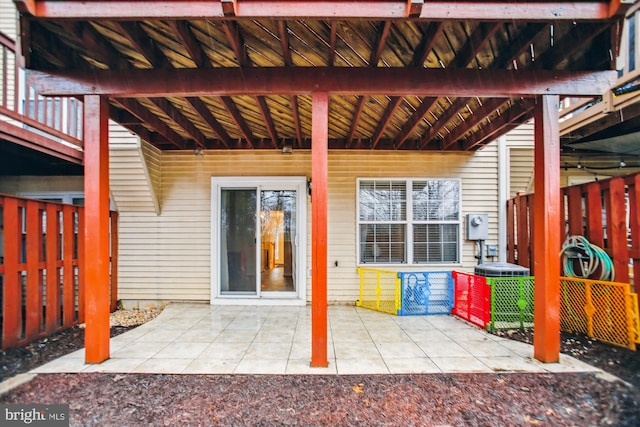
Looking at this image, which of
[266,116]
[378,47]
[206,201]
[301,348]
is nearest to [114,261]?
[206,201]

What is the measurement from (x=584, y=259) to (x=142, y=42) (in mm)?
5724

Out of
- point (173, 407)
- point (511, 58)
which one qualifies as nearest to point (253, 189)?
point (173, 407)

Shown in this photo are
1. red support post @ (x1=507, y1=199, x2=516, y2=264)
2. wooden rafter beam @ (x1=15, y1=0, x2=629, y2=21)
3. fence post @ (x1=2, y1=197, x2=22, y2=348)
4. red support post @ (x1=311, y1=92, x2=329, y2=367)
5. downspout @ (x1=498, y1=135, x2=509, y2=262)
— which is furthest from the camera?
downspout @ (x1=498, y1=135, x2=509, y2=262)

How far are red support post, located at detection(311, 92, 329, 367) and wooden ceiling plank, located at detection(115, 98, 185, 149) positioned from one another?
2.33 meters

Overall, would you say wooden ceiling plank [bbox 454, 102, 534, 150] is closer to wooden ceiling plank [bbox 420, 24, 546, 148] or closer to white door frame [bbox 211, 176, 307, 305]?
wooden ceiling plank [bbox 420, 24, 546, 148]

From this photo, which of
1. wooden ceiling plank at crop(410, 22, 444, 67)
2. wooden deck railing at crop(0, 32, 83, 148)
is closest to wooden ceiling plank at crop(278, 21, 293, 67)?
wooden ceiling plank at crop(410, 22, 444, 67)

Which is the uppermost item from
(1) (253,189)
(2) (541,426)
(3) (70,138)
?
(3) (70,138)

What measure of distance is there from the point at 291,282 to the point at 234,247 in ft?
4.07

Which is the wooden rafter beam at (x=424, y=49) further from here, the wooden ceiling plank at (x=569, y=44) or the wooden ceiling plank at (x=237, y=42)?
the wooden ceiling plank at (x=237, y=42)

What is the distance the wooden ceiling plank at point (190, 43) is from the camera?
2.56 meters

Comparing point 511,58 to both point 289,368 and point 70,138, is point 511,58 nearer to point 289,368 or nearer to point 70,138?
point 289,368

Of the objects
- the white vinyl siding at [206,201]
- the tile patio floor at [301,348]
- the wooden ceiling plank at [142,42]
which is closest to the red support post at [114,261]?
the white vinyl siding at [206,201]

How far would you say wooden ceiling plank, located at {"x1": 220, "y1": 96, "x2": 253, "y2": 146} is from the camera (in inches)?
146

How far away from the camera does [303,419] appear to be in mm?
2240
